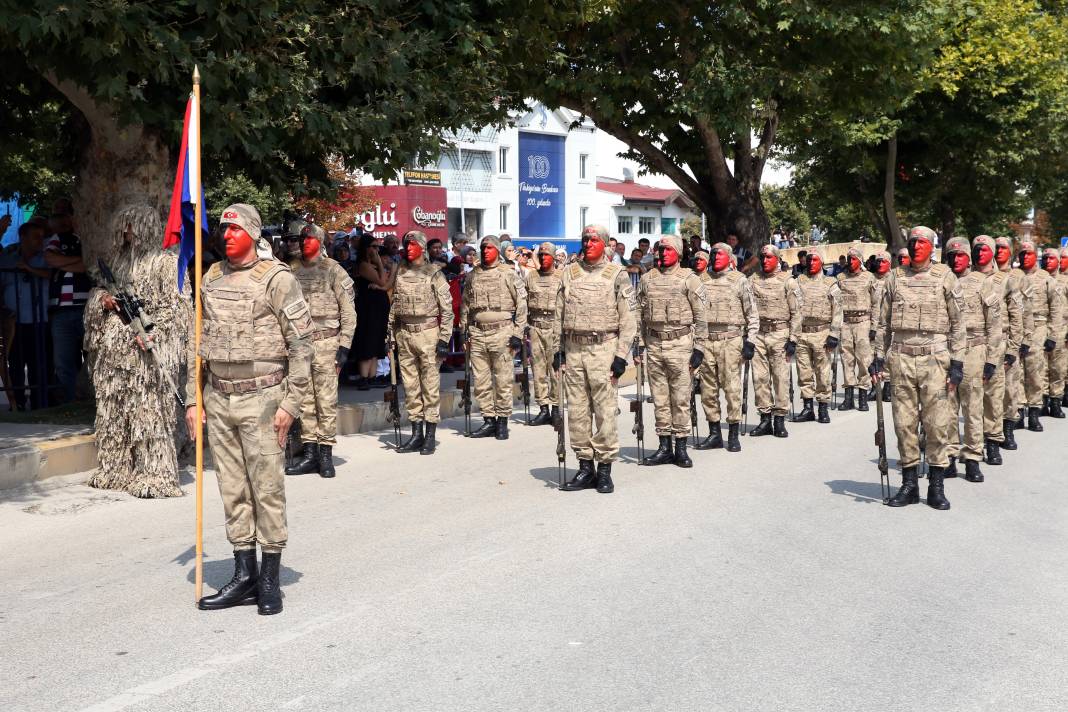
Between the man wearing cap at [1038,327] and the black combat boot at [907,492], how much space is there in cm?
505

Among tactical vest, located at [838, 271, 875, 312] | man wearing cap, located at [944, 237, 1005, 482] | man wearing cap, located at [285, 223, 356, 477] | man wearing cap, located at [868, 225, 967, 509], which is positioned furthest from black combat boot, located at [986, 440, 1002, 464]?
man wearing cap, located at [285, 223, 356, 477]

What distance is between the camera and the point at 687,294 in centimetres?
1121

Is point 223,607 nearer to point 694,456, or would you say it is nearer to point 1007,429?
point 694,456

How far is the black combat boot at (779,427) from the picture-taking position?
1362 cm

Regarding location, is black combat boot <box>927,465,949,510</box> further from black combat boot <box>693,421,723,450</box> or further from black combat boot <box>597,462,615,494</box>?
black combat boot <box>693,421,723,450</box>

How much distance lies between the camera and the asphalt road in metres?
5.32

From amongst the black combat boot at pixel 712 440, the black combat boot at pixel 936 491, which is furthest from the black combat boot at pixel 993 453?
the black combat boot at pixel 712 440

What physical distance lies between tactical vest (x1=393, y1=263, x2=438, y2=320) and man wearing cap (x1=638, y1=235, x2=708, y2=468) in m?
2.23

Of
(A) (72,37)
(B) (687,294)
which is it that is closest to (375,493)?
(B) (687,294)

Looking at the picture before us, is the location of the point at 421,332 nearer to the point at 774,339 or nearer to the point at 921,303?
the point at 774,339

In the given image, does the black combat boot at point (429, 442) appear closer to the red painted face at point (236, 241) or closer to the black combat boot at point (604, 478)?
the black combat boot at point (604, 478)

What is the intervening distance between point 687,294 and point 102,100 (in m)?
5.16

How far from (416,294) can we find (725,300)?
10.5 ft

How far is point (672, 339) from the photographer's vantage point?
1132 centimetres
